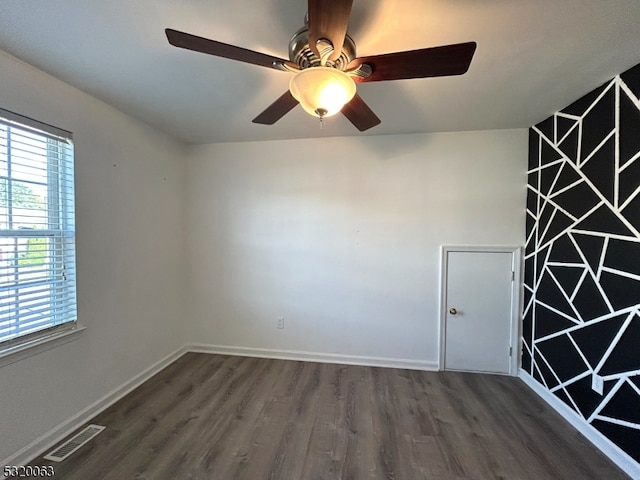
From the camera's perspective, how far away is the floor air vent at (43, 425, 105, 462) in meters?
1.82

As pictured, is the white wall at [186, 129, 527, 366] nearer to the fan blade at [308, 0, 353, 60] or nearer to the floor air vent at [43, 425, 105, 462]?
the floor air vent at [43, 425, 105, 462]

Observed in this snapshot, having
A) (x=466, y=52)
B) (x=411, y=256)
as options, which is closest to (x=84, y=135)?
(x=466, y=52)

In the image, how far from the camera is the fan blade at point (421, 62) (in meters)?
1.15

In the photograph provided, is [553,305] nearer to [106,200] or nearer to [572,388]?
[572,388]

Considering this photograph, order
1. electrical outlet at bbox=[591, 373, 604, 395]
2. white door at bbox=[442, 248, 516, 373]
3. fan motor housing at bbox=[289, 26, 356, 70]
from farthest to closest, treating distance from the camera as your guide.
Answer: white door at bbox=[442, 248, 516, 373]
electrical outlet at bbox=[591, 373, 604, 395]
fan motor housing at bbox=[289, 26, 356, 70]

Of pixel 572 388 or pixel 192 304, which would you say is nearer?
pixel 572 388

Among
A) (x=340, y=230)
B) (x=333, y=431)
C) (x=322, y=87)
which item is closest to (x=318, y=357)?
(x=333, y=431)

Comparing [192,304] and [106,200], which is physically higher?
[106,200]

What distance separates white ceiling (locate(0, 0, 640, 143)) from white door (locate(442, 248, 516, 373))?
1.39 meters

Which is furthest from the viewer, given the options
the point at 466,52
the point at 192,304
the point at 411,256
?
the point at 192,304

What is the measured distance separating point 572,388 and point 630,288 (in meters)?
0.93

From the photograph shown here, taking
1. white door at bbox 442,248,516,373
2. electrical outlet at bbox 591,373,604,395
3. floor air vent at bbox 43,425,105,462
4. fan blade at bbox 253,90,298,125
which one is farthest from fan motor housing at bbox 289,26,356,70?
floor air vent at bbox 43,425,105,462

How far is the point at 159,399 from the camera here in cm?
245

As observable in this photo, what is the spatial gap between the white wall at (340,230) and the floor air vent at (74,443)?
1.38 metres
